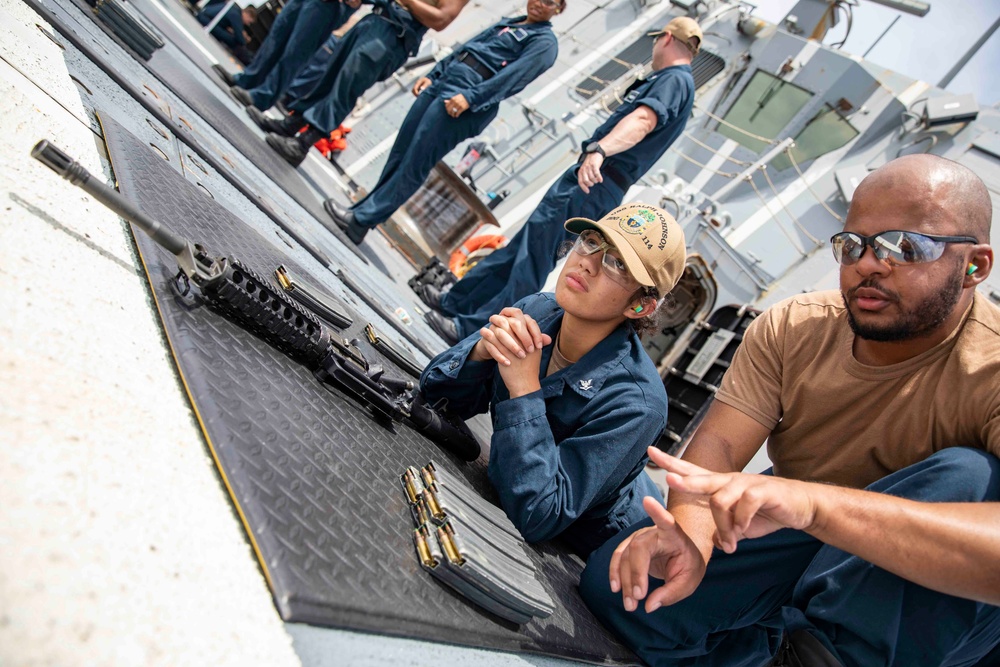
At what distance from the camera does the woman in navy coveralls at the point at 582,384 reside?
1.47 metres

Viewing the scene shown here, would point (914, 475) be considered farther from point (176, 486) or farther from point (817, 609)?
point (176, 486)

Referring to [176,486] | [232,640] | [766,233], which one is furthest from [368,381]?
[766,233]

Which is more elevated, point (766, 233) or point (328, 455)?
point (766, 233)

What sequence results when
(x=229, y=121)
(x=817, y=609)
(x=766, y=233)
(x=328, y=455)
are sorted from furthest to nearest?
1. (x=766, y=233)
2. (x=229, y=121)
3. (x=817, y=609)
4. (x=328, y=455)

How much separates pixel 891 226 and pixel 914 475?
53 centimetres

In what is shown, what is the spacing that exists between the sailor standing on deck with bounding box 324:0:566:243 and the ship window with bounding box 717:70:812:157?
13.6 ft

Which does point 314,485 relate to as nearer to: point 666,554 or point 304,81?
point 666,554

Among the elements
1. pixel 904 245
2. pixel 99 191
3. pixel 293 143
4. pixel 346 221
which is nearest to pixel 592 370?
pixel 904 245

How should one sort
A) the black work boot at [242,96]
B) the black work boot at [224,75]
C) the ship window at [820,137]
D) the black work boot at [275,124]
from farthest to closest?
the ship window at [820,137]
the black work boot at [224,75]
the black work boot at [242,96]
the black work boot at [275,124]

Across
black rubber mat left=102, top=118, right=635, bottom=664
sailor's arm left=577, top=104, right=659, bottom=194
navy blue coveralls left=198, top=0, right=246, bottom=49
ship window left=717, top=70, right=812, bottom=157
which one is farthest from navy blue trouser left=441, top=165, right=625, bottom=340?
navy blue coveralls left=198, top=0, right=246, bottom=49

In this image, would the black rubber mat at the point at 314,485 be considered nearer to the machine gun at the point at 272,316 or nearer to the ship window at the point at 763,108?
the machine gun at the point at 272,316

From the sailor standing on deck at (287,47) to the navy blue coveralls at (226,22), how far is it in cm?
351

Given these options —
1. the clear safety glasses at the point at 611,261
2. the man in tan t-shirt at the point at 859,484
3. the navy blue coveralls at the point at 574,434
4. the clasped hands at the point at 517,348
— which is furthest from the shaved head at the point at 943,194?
the clasped hands at the point at 517,348

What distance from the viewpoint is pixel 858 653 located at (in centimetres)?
119
